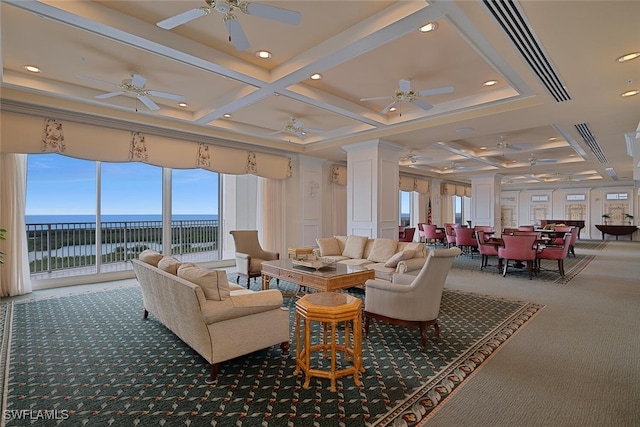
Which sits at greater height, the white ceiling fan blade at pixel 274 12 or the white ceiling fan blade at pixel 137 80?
the white ceiling fan blade at pixel 137 80

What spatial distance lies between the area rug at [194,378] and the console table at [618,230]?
647 inches

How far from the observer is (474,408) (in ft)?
7.36

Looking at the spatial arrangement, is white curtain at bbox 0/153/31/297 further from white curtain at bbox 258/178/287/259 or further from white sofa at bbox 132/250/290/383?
white curtain at bbox 258/178/287/259

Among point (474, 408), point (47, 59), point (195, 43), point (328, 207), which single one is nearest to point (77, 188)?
point (47, 59)

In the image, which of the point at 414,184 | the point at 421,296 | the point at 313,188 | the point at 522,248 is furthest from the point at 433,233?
the point at 421,296

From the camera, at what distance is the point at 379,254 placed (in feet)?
18.7

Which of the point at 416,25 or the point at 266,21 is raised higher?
the point at 266,21

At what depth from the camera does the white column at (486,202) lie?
12305 mm

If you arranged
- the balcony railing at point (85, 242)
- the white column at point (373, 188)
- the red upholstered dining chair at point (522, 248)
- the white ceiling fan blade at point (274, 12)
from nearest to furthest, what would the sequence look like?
1. the white ceiling fan blade at point (274, 12)
2. the balcony railing at point (85, 242)
3. the red upholstered dining chair at point (522, 248)
4. the white column at point (373, 188)

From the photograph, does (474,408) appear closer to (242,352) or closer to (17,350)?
(242,352)

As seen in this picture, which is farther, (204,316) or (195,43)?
(195,43)

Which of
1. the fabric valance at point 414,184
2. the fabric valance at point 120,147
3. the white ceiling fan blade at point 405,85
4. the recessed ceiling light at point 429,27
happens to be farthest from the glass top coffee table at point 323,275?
the fabric valance at point 414,184

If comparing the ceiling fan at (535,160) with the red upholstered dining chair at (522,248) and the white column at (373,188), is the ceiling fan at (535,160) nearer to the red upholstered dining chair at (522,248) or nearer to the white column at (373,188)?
the red upholstered dining chair at (522,248)

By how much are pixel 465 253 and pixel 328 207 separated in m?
4.91
